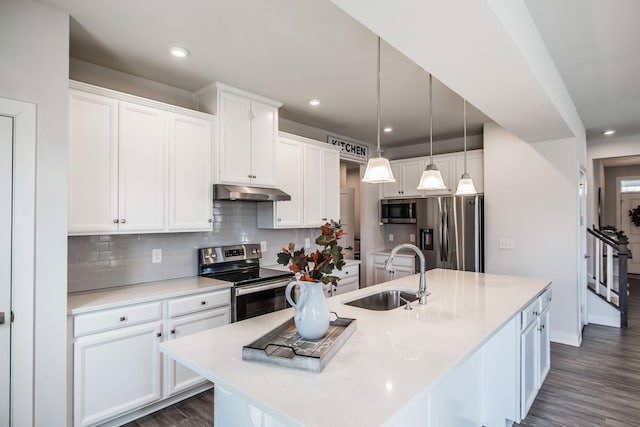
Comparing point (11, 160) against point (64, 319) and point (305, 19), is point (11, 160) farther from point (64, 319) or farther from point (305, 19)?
point (305, 19)

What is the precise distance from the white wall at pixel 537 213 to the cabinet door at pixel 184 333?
348 cm

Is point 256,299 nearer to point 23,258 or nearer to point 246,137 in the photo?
point 246,137

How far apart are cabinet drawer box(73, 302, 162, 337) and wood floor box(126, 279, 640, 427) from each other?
2.39 feet

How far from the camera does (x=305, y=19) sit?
210cm

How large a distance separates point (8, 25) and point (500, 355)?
3.41 meters

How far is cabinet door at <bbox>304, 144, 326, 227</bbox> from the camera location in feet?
13.3

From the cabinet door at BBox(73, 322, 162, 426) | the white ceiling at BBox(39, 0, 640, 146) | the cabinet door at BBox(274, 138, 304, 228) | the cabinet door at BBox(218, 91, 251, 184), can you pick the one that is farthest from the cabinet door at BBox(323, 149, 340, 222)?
the cabinet door at BBox(73, 322, 162, 426)

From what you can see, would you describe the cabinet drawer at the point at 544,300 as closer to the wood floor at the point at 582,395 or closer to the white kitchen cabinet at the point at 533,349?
the white kitchen cabinet at the point at 533,349

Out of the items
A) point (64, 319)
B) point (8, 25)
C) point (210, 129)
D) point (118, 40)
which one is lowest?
point (64, 319)

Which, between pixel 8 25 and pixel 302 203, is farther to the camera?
pixel 302 203

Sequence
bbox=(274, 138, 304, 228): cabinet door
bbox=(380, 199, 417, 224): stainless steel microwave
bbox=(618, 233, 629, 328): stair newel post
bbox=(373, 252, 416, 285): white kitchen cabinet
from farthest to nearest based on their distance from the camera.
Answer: bbox=(380, 199, 417, 224): stainless steel microwave, bbox=(373, 252, 416, 285): white kitchen cabinet, bbox=(618, 233, 629, 328): stair newel post, bbox=(274, 138, 304, 228): cabinet door

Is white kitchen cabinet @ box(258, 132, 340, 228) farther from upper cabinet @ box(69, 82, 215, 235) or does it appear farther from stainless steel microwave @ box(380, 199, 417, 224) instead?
stainless steel microwave @ box(380, 199, 417, 224)

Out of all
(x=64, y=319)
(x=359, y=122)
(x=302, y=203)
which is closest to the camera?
(x=64, y=319)

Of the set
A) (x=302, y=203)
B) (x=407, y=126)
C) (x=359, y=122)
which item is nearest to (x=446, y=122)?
(x=407, y=126)
